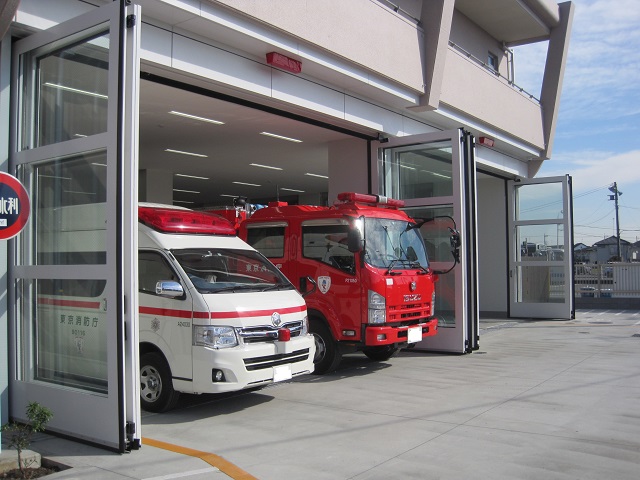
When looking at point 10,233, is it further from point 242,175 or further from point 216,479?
point 242,175

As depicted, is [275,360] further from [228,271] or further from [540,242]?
[540,242]

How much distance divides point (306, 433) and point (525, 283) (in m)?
14.1

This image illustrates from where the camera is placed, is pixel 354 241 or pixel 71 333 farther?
pixel 354 241

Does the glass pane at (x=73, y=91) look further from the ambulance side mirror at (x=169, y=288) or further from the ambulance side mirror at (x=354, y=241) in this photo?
the ambulance side mirror at (x=354, y=241)

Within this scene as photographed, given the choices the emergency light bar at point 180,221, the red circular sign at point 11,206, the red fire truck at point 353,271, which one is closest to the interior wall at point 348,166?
the red fire truck at point 353,271

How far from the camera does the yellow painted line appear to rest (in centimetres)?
516

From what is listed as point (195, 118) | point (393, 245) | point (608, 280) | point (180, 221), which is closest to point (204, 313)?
point (180, 221)

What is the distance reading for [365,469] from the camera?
5262 mm

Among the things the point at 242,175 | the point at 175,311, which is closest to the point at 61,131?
the point at 175,311

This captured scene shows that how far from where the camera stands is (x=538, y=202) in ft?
62.2

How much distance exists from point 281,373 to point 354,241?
2.49 metres

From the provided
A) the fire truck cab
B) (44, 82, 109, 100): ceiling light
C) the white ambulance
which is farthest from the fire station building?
the fire truck cab

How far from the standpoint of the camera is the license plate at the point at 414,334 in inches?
378

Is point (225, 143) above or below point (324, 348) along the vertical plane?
above
